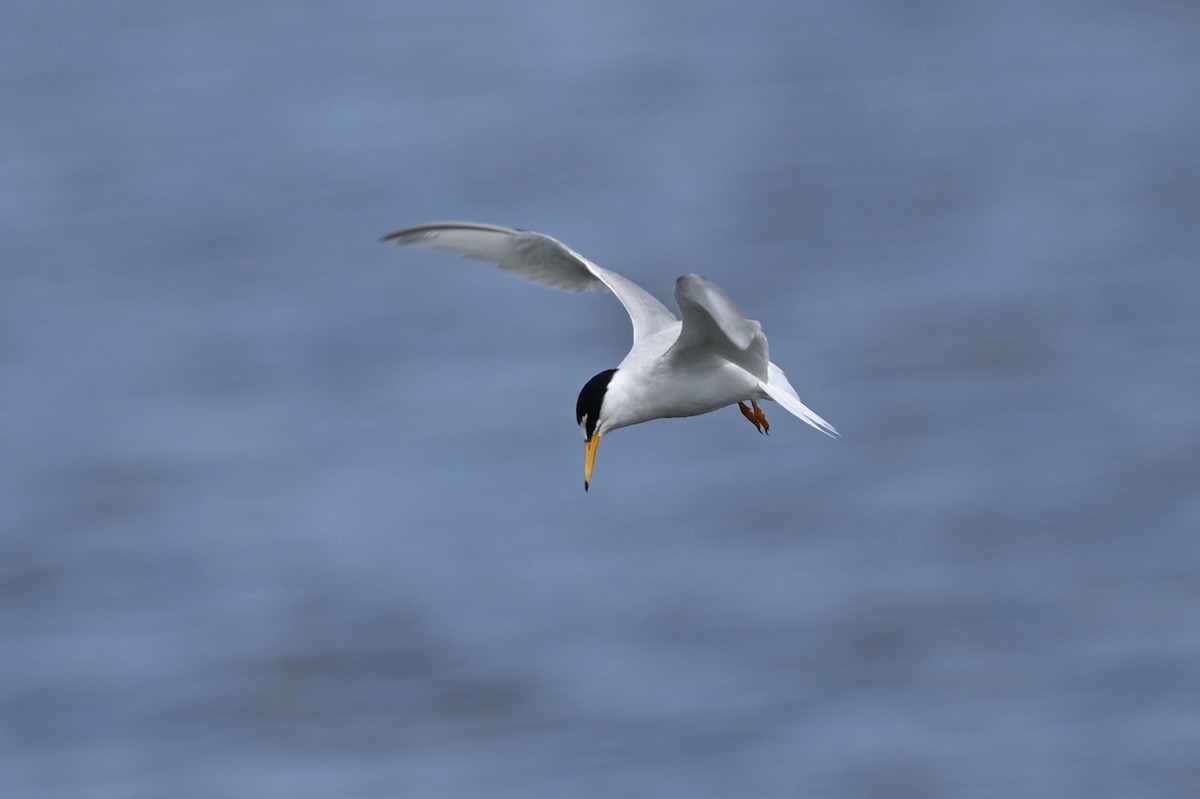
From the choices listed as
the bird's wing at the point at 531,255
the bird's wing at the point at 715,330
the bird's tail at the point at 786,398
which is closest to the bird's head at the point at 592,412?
the bird's wing at the point at 715,330

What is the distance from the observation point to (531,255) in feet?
27.0

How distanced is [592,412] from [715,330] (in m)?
0.59

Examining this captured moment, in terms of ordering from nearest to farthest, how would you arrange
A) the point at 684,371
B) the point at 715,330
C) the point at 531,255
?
1. the point at 715,330
2. the point at 684,371
3. the point at 531,255

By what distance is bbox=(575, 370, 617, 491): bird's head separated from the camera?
7059mm

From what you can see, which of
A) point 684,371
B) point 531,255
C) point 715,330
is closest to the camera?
point 715,330

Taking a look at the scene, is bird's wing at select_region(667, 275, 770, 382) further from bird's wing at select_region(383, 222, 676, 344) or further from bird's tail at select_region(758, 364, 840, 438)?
bird's wing at select_region(383, 222, 676, 344)

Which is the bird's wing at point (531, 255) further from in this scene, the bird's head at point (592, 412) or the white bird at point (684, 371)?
the bird's head at point (592, 412)

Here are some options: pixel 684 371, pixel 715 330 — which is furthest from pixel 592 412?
pixel 715 330

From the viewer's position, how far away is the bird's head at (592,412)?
23.2 ft

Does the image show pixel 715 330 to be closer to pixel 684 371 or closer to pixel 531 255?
pixel 684 371

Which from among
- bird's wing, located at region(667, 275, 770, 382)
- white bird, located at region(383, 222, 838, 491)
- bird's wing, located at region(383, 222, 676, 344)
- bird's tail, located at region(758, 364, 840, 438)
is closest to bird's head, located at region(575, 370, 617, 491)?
white bird, located at region(383, 222, 838, 491)

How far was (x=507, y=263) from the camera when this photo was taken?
823 centimetres

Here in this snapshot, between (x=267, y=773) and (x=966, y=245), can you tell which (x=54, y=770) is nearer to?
(x=267, y=773)

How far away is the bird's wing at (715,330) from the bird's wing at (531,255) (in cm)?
76
